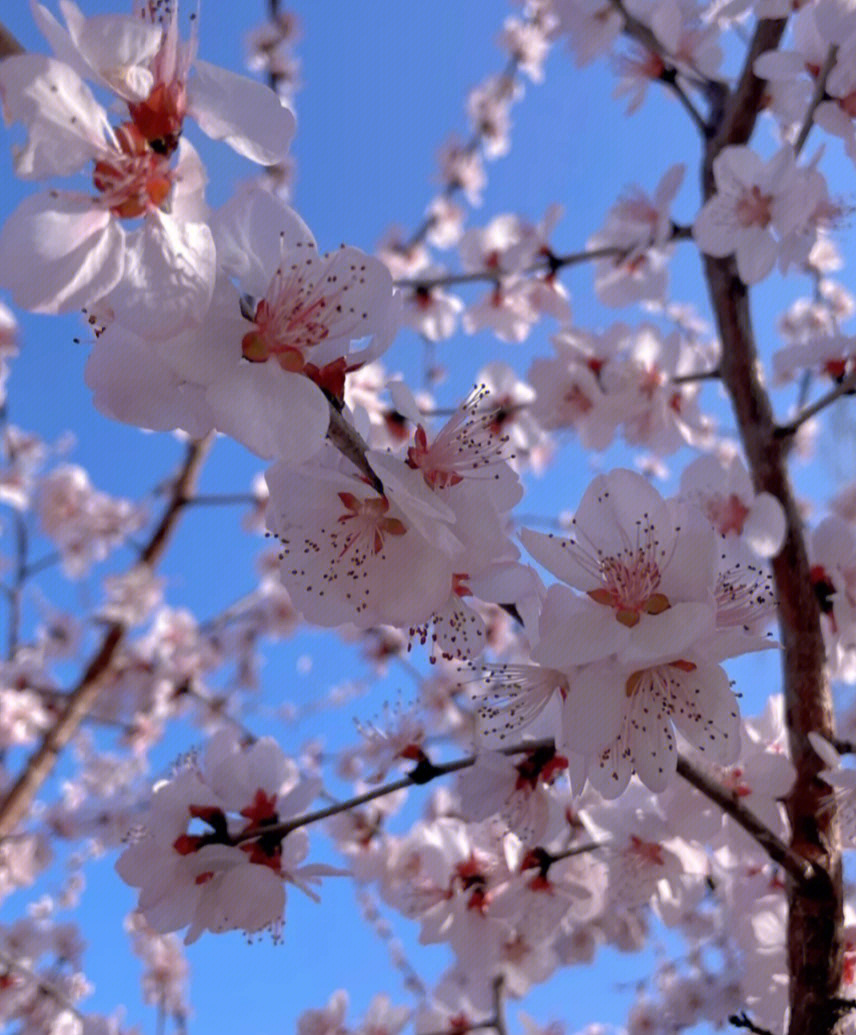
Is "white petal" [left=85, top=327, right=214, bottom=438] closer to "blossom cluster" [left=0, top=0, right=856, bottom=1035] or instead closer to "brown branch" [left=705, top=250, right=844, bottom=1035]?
"blossom cluster" [left=0, top=0, right=856, bottom=1035]

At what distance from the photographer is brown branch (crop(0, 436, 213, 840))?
3.43 metres

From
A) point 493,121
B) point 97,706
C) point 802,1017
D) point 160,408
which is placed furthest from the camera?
point 493,121

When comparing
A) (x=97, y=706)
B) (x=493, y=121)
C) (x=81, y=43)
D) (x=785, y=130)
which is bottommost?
(x=81, y=43)

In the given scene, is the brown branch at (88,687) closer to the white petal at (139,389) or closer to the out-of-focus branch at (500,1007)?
the out-of-focus branch at (500,1007)

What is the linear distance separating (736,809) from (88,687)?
3.31 meters

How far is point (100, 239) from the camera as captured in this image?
0.80 metres

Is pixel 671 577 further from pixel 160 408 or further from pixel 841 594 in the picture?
pixel 841 594

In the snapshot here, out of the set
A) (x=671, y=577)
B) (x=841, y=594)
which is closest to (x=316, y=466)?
(x=671, y=577)

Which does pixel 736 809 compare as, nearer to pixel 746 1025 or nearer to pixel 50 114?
pixel 746 1025

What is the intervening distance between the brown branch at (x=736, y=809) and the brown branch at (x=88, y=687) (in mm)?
2681

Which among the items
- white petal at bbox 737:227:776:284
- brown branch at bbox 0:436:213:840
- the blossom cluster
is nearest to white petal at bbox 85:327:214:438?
the blossom cluster

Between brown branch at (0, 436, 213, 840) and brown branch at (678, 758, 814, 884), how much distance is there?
2681 millimetres

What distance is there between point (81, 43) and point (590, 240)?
2161 millimetres

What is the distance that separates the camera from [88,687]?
12.5ft
